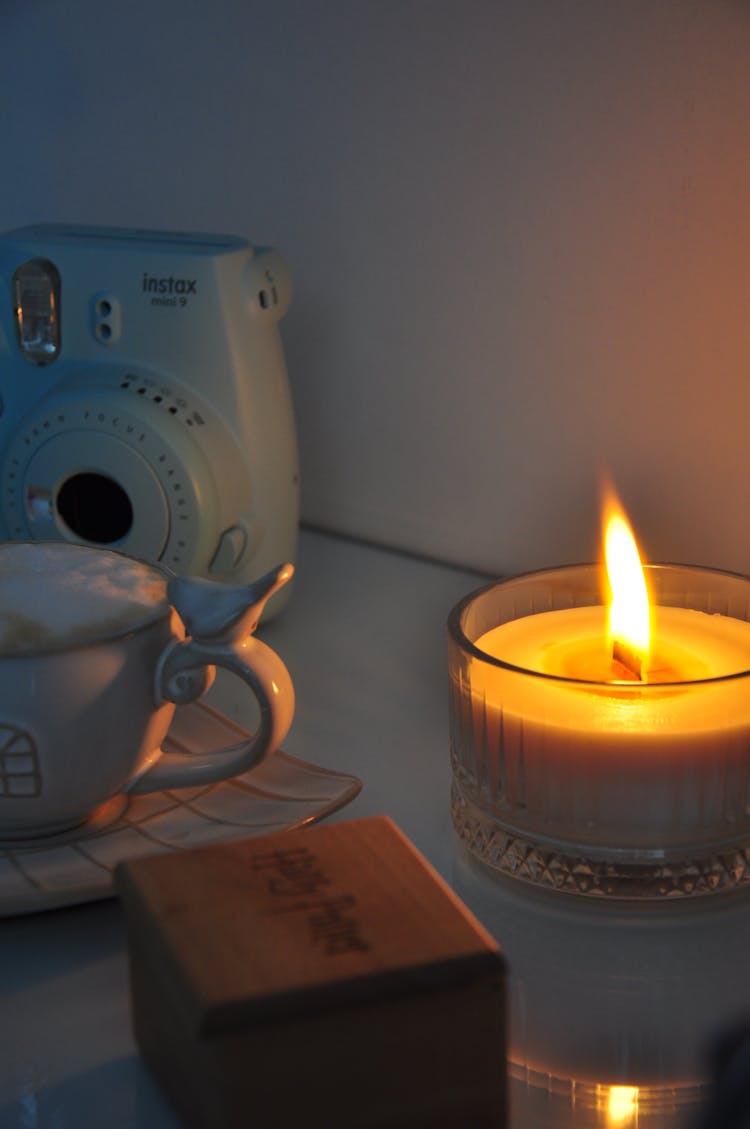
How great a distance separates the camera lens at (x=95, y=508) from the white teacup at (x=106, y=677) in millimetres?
180

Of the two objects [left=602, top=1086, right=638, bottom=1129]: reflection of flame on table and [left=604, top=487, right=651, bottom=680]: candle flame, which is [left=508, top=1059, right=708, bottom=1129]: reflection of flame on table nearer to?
[left=602, top=1086, right=638, bottom=1129]: reflection of flame on table

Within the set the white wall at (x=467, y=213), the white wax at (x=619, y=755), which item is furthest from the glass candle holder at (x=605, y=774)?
the white wall at (x=467, y=213)

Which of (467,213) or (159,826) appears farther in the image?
(467,213)

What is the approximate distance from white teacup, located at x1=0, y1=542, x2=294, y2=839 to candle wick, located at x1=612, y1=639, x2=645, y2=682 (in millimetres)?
111

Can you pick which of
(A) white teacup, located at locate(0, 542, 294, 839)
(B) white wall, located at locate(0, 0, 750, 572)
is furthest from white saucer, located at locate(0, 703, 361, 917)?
(B) white wall, located at locate(0, 0, 750, 572)

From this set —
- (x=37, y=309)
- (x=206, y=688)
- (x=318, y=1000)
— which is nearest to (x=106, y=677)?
(x=206, y=688)

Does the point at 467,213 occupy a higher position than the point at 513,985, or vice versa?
the point at 467,213

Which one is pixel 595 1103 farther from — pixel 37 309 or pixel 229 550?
pixel 37 309

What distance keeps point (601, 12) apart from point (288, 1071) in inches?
19.0

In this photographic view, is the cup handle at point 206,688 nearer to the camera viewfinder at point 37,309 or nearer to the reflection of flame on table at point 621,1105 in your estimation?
the reflection of flame on table at point 621,1105

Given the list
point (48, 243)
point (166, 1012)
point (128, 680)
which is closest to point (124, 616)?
point (128, 680)

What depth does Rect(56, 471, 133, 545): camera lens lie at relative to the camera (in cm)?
68

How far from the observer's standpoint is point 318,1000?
332 millimetres

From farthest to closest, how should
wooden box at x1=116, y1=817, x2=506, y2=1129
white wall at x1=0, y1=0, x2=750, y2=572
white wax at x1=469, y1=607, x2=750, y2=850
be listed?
white wall at x1=0, y1=0, x2=750, y2=572, white wax at x1=469, y1=607, x2=750, y2=850, wooden box at x1=116, y1=817, x2=506, y2=1129
